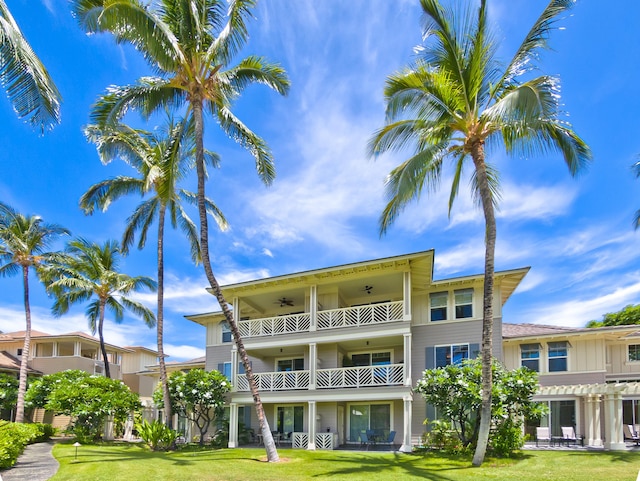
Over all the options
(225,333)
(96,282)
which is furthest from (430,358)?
(96,282)

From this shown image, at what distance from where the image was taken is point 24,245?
25.6 metres

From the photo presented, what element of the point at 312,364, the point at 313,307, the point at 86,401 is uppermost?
the point at 313,307

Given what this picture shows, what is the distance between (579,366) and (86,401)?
22.5 metres

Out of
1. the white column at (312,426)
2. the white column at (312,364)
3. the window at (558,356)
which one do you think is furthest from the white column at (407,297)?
the window at (558,356)

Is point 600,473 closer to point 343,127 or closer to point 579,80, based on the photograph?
point 579,80

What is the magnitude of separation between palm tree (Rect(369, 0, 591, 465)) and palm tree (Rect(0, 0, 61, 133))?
9.22 meters

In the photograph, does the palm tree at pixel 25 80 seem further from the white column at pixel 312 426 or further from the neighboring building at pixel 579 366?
the neighboring building at pixel 579 366

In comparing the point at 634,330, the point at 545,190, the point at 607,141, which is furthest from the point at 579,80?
the point at 634,330

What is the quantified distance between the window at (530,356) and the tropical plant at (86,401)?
19.0 metres

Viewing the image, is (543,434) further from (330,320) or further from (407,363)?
(330,320)

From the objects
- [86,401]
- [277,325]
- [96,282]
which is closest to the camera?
[277,325]

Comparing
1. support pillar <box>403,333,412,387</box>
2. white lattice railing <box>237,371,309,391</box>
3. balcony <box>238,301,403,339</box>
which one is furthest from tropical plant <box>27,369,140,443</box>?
support pillar <box>403,333,412,387</box>

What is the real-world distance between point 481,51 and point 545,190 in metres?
7.44

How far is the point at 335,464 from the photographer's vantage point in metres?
14.4
